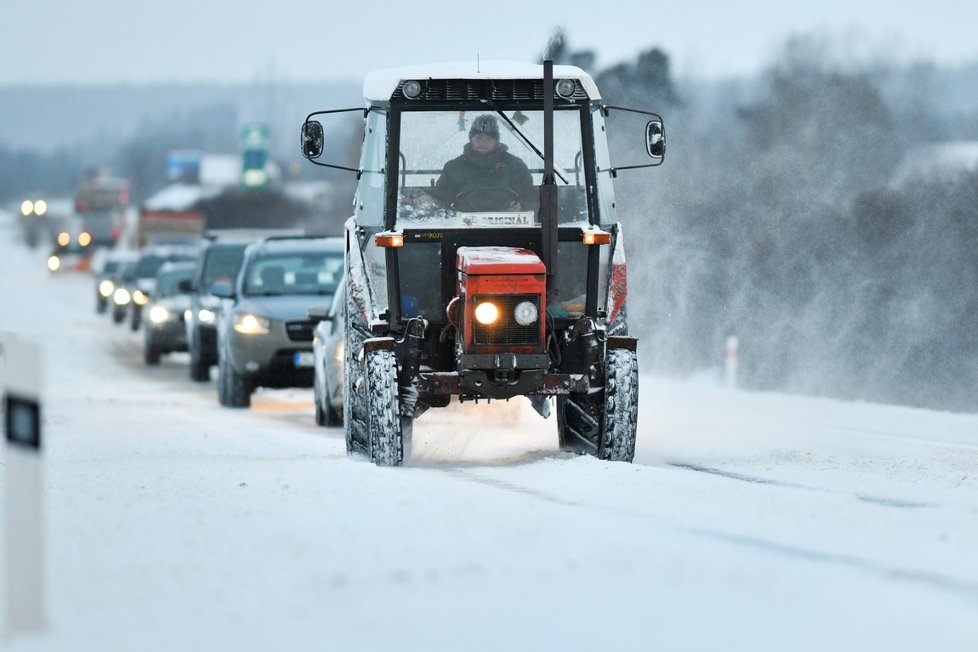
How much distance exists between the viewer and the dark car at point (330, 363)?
15.3 m

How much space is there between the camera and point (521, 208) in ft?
36.8

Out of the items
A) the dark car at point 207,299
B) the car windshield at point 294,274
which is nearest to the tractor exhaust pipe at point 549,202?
the car windshield at point 294,274

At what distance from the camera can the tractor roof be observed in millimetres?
11281

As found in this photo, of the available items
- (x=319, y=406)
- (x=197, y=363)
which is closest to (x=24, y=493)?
(x=319, y=406)

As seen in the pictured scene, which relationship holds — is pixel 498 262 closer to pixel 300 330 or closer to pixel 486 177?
pixel 486 177

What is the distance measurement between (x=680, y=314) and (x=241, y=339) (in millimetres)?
12144

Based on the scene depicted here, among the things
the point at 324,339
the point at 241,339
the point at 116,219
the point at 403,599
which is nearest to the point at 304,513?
the point at 403,599

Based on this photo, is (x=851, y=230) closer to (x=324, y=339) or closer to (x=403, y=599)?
(x=324, y=339)

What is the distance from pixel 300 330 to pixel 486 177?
22.3ft

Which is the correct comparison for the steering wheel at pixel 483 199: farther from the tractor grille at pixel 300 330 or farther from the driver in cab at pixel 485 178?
the tractor grille at pixel 300 330

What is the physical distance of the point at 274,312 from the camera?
17828 mm

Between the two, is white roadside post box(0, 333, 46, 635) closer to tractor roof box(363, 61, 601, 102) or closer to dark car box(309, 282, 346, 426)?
tractor roof box(363, 61, 601, 102)

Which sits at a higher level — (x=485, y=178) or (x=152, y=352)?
(x=485, y=178)

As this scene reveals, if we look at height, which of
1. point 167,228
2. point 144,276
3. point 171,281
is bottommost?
point 167,228
